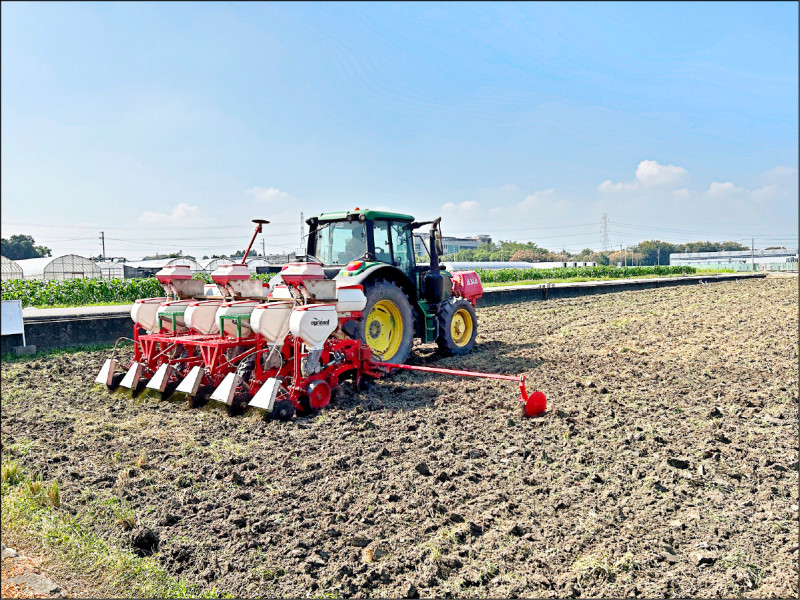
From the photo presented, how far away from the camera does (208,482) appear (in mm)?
4184

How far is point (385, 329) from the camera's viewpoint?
7785 millimetres

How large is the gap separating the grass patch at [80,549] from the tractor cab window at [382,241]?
4864mm

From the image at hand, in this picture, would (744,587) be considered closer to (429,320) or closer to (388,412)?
(388,412)

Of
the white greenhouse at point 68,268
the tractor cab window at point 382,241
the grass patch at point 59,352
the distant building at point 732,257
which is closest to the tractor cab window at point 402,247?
the tractor cab window at point 382,241

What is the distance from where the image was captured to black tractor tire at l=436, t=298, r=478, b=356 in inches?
340

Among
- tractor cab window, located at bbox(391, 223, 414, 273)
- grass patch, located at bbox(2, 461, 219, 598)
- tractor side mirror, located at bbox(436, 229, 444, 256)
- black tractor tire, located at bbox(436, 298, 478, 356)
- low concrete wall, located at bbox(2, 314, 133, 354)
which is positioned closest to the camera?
grass patch, located at bbox(2, 461, 219, 598)

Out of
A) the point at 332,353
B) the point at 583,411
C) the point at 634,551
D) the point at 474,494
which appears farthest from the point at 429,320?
the point at 634,551

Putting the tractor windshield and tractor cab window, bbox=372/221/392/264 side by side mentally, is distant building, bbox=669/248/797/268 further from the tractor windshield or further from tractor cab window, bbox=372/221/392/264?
the tractor windshield

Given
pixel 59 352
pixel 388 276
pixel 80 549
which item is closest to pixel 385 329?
pixel 388 276

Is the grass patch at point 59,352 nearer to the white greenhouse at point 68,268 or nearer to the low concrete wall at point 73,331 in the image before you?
the low concrete wall at point 73,331

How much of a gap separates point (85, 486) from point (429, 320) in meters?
5.19

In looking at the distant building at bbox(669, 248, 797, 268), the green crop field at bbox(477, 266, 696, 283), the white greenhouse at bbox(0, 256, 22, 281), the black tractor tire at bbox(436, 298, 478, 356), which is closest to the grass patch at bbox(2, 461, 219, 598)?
the black tractor tire at bbox(436, 298, 478, 356)

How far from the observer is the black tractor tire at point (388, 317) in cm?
726

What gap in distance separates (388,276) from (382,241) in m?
0.58
